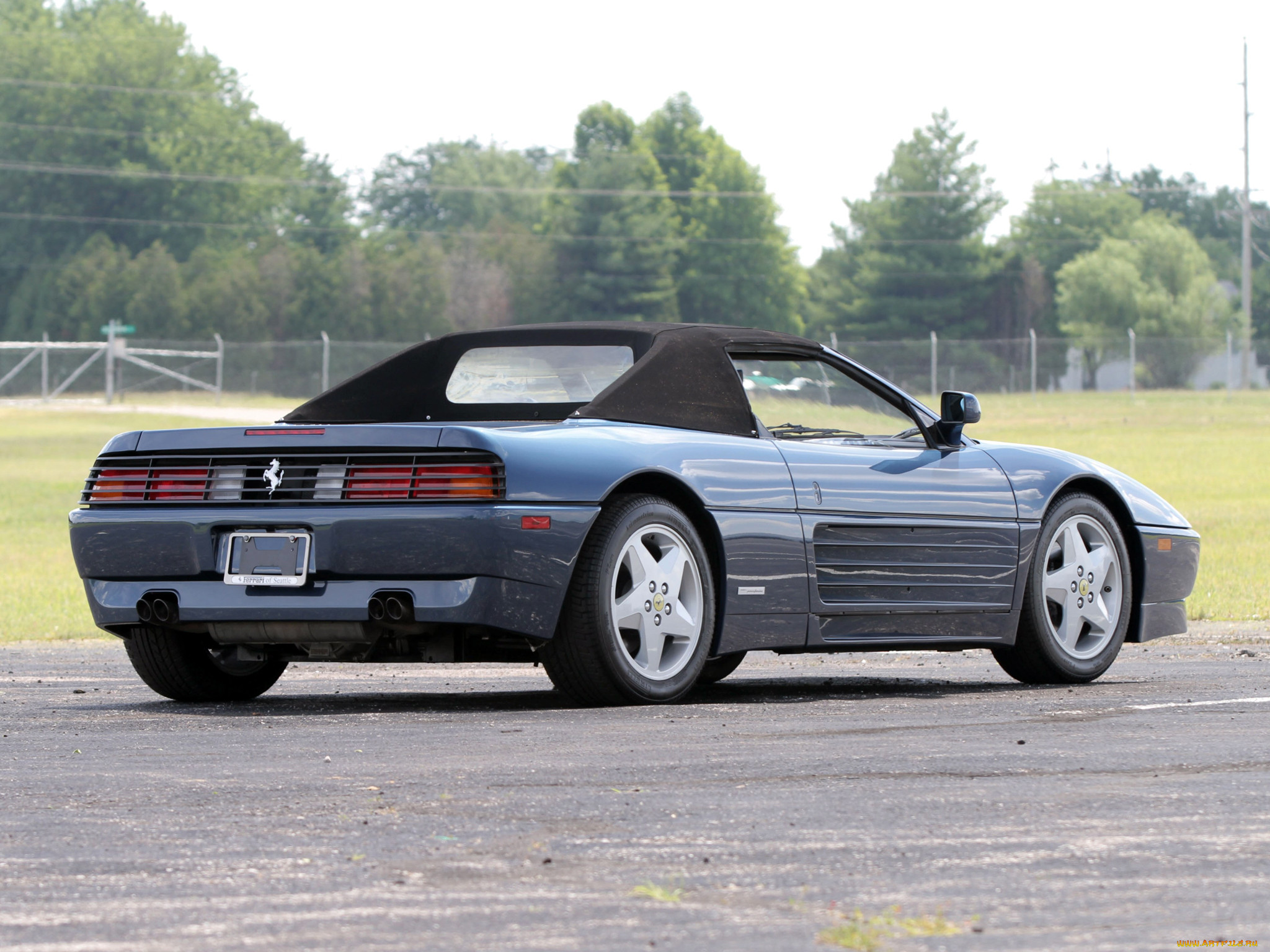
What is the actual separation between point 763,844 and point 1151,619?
477cm

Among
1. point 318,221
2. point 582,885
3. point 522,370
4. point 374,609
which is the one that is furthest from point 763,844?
point 318,221

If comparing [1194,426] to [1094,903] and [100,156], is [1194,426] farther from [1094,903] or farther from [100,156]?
[100,156]

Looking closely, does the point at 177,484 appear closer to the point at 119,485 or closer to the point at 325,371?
the point at 119,485

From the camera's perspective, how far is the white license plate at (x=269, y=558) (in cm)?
654

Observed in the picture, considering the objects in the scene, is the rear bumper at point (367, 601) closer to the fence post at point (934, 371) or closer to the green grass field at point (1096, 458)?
the green grass field at point (1096, 458)

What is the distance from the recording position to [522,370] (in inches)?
309

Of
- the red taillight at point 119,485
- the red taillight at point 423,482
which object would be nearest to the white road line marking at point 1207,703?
the red taillight at point 423,482

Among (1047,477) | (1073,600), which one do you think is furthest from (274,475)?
(1073,600)

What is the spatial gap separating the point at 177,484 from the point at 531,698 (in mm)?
1548

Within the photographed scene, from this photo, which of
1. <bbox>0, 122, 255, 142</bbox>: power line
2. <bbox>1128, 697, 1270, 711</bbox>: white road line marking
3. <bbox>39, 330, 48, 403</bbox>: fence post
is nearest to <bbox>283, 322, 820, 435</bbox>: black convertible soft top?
<bbox>1128, 697, 1270, 711</bbox>: white road line marking

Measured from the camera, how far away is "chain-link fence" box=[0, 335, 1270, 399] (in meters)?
53.2

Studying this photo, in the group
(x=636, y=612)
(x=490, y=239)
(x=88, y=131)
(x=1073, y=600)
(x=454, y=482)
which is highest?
(x=88, y=131)

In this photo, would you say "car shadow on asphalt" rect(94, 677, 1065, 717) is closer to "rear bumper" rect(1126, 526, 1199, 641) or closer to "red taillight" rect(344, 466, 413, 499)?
"rear bumper" rect(1126, 526, 1199, 641)

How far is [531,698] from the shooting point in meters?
7.40
